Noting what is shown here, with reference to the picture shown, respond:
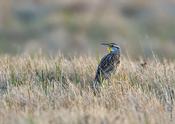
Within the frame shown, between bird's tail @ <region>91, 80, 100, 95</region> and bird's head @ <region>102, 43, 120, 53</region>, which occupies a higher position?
bird's head @ <region>102, 43, 120, 53</region>

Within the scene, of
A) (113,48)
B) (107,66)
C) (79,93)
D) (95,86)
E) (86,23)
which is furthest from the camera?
(86,23)

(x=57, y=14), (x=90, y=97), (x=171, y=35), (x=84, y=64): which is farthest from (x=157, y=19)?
(x=90, y=97)

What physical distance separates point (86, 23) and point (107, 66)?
18.3 metres

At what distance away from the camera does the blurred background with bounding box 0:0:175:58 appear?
2511 cm

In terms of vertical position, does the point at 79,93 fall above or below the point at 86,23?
below

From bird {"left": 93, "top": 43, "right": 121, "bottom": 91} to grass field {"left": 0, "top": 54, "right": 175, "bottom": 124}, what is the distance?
9cm

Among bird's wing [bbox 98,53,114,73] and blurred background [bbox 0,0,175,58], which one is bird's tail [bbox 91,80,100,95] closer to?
bird's wing [bbox 98,53,114,73]

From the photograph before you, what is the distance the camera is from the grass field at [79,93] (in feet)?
24.6

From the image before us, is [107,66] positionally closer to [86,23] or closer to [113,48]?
[113,48]

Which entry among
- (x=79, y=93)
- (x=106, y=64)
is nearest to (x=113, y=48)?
(x=106, y=64)

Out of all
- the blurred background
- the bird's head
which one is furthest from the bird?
the blurred background

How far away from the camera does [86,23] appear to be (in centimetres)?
2777

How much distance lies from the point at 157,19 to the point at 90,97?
64.4 ft

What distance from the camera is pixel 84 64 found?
10023 mm
